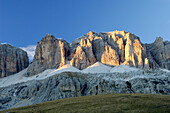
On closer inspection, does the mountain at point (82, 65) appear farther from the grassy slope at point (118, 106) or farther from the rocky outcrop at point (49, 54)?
the grassy slope at point (118, 106)

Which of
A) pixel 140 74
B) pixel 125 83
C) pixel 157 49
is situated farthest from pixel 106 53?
pixel 125 83

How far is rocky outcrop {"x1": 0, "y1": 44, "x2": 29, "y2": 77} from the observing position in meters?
159

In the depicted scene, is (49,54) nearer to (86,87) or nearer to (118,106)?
(86,87)

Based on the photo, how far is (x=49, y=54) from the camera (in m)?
145

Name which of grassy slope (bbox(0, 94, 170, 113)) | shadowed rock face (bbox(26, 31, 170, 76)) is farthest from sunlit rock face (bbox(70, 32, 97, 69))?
grassy slope (bbox(0, 94, 170, 113))

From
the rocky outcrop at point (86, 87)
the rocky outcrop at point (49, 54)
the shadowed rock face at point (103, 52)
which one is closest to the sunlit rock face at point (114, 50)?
the shadowed rock face at point (103, 52)

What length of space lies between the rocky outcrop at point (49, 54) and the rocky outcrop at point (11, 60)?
29042 mm

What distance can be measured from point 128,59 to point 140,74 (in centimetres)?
4271

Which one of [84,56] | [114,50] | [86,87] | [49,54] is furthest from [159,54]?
[49,54]

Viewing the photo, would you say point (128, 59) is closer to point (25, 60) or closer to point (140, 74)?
point (140, 74)

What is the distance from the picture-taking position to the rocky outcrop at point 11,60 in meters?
159

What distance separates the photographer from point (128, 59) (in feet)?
393

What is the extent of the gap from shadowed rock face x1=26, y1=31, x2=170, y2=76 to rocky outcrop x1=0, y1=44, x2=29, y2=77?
96.4ft

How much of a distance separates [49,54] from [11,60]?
A: 45046 mm
